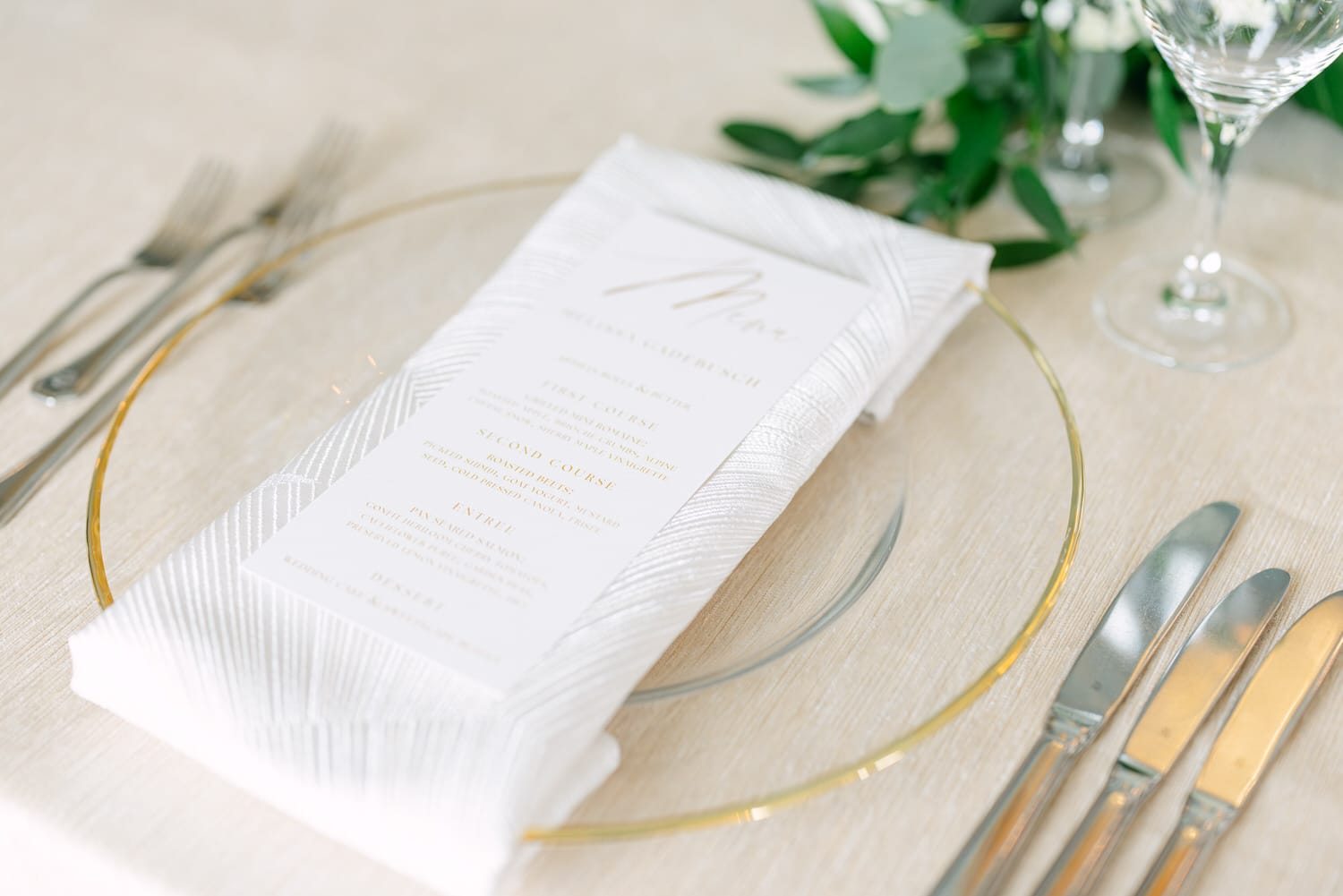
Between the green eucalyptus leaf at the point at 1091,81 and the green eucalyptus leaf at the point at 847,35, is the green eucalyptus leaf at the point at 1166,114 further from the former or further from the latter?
the green eucalyptus leaf at the point at 847,35

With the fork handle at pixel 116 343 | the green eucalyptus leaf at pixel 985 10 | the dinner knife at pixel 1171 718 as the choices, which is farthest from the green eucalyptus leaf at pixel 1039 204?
the fork handle at pixel 116 343

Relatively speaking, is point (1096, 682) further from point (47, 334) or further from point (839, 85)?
point (47, 334)

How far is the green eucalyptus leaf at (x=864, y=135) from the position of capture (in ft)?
2.33

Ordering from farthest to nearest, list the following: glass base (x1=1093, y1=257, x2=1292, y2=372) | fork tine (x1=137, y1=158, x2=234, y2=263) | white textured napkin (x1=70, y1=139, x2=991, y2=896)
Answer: fork tine (x1=137, y1=158, x2=234, y2=263) < glass base (x1=1093, y1=257, x2=1292, y2=372) < white textured napkin (x1=70, y1=139, x2=991, y2=896)

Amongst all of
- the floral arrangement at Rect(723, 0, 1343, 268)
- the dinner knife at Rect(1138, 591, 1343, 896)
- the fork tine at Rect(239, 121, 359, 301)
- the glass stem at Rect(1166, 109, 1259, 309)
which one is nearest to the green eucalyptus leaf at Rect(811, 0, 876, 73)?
the floral arrangement at Rect(723, 0, 1343, 268)

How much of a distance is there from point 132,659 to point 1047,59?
595 millimetres

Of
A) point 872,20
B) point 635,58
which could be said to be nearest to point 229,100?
point 635,58

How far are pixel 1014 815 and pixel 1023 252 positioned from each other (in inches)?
14.4

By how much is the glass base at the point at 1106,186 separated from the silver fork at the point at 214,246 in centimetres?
47

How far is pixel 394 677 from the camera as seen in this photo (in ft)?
1.34

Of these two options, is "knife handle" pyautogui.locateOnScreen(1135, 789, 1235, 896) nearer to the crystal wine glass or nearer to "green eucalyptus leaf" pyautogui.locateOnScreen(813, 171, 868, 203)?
the crystal wine glass

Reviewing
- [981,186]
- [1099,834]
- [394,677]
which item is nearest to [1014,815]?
[1099,834]

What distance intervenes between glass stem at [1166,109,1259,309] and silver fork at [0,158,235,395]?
58 cm

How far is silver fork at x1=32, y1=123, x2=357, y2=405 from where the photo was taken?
2.08ft
